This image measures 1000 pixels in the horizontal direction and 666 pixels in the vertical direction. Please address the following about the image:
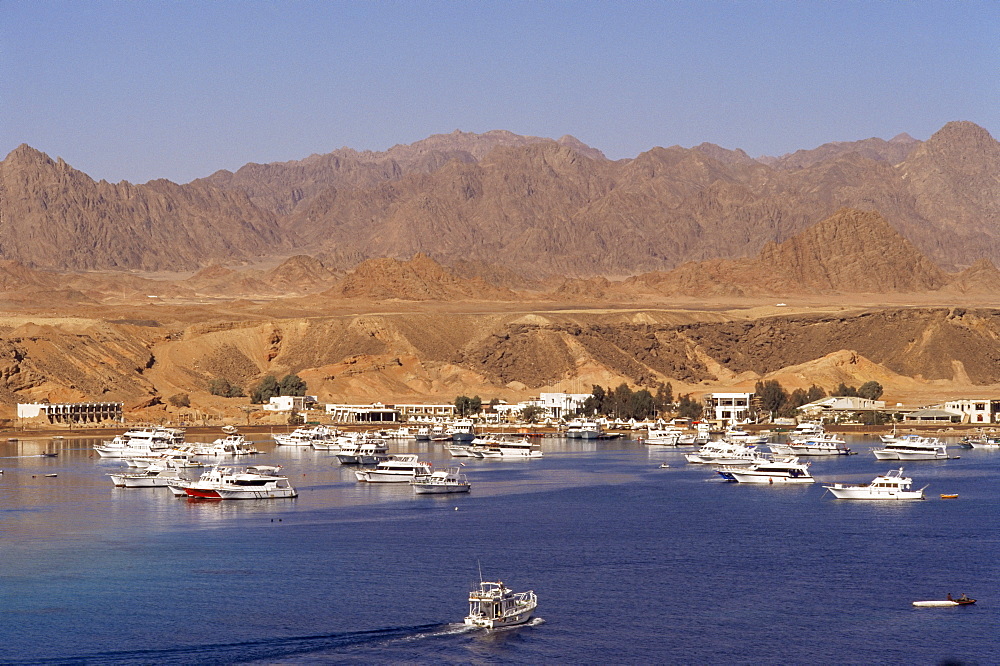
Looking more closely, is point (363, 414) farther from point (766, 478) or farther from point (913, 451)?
point (766, 478)

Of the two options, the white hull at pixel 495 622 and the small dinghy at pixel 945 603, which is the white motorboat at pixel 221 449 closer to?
the white hull at pixel 495 622

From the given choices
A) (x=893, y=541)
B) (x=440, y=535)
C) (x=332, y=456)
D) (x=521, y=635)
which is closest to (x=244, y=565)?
(x=440, y=535)

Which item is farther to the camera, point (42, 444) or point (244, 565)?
point (42, 444)

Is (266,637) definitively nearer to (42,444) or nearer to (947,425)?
(42,444)

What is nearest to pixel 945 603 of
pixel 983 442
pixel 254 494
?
pixel 254 494

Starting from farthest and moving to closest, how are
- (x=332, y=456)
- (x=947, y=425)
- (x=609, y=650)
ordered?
(x=947, y=425), (x=332, y=456), (x=609, y=650)

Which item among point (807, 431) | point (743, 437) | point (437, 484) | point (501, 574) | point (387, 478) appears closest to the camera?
point (501, 574)

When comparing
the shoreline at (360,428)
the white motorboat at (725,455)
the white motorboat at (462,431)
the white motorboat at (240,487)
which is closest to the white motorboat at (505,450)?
the white motorboat at (462,431)

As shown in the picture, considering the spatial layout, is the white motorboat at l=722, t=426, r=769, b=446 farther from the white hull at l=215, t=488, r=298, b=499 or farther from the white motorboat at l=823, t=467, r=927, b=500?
the white hull at l=215, t=488, r=298, b=499
